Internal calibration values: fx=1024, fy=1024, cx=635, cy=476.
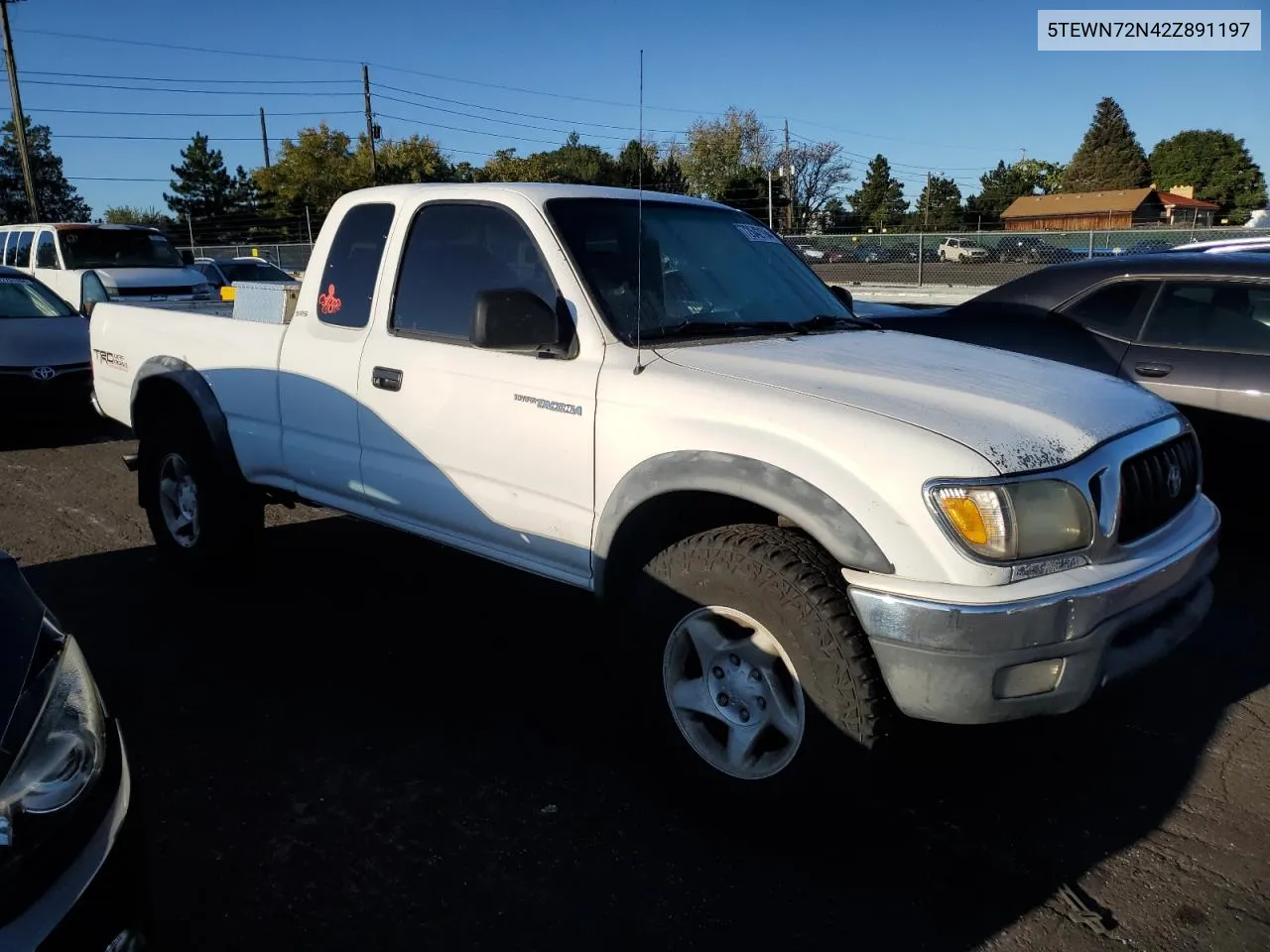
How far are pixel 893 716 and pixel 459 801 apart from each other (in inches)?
54.6

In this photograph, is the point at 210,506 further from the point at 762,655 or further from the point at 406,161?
the point at 406,161

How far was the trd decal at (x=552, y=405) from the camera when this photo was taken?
11.1 ft

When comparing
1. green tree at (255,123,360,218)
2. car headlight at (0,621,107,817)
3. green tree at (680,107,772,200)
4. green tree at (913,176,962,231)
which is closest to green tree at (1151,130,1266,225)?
green tree at (913,176,962,231)

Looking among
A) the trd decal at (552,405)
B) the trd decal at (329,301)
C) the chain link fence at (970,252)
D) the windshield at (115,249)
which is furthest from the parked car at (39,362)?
the chain link fence at (970,252)

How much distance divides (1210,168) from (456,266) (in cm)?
10325

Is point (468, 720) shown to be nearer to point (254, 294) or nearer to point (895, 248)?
point (254, 294)

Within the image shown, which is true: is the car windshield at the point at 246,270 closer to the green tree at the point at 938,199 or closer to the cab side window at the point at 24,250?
the cab side window at the point at 24,250

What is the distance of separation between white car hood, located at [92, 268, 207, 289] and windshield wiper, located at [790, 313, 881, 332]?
12.6 meters

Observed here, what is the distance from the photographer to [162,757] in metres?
3.49

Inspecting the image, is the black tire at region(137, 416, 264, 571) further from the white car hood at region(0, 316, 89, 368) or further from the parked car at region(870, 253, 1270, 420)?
the white car hood at region(0, 316, 89, 368)

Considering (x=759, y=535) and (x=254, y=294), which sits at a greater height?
(x=254, y=294)

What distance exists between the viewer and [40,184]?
63000 mm

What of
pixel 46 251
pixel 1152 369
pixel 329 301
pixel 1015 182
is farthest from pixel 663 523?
pixel 1015 182

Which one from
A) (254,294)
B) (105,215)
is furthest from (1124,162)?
(254,294)
